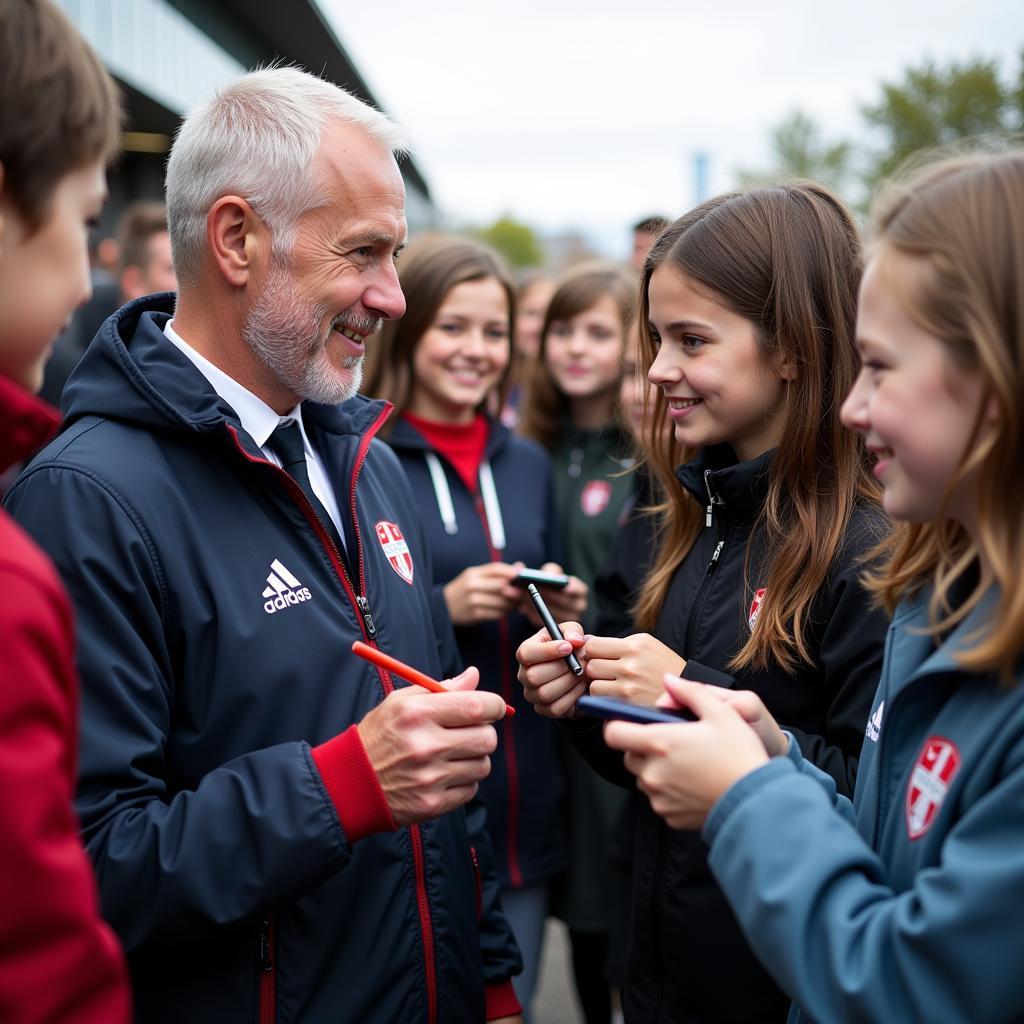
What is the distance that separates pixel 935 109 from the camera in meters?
17.2

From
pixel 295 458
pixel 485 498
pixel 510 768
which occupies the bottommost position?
pixel 510 768

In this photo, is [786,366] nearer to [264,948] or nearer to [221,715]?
[221,715]

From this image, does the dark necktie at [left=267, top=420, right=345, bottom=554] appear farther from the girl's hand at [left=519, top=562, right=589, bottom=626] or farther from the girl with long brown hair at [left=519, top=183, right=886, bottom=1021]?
the girl's hand at [left=519, top=562, right=589, bottom=626]

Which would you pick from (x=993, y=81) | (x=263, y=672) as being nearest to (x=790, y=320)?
(x=263, y=672)

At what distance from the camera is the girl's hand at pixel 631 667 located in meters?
2.17

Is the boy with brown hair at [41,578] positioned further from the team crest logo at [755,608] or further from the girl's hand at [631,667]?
the team crest logo at [755,608]

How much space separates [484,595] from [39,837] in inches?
97.3

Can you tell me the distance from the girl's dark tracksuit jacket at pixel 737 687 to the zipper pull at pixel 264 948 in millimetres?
909

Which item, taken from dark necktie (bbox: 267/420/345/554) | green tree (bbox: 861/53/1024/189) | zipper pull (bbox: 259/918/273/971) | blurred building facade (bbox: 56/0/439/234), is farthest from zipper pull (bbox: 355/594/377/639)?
green tree (bbox: 861/53/1024/189)

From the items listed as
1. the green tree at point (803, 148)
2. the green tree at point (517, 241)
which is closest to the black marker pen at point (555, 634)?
the green tree at point (803, 148)

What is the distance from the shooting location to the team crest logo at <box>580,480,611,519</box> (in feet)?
15.2

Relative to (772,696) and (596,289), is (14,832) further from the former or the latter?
(596,289)

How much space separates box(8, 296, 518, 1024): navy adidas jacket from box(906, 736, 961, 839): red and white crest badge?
3.04 feet

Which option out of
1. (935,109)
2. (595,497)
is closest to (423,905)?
(595,497)
